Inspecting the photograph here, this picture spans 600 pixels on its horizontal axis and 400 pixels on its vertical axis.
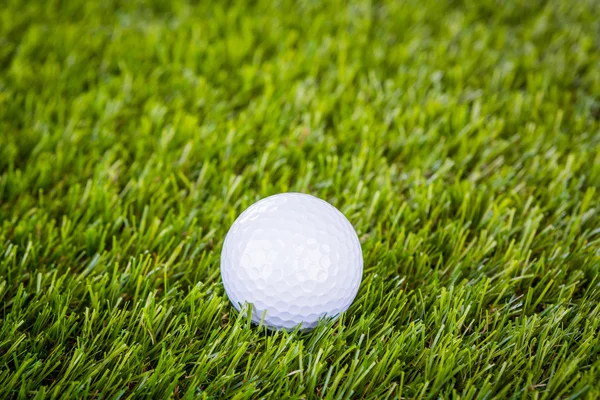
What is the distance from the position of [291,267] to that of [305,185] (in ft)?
2.30

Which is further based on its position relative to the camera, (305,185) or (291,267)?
(305,185)

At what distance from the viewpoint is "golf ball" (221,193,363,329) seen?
5.08 ft

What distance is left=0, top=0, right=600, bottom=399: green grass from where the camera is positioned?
1489 millimetres

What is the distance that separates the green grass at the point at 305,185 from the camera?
1489mm

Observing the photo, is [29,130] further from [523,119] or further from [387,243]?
[523,119]

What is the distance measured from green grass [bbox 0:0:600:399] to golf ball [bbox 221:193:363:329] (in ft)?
0.22

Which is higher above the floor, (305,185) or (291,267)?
(291,267)

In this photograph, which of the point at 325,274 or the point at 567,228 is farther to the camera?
the point at 567,228

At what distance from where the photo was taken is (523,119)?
270cm

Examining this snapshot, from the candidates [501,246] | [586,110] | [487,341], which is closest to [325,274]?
[487,341]

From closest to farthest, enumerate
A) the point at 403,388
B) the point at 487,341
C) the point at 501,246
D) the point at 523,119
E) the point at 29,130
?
the point at 403,388
the point at 487,341
the point at 501,246
the point at 29,130
the point at 523,119

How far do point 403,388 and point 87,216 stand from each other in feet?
4.01

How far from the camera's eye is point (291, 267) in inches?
60.9

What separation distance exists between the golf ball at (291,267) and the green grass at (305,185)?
7cm
